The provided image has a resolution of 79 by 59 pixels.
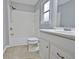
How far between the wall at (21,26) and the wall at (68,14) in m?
2.49

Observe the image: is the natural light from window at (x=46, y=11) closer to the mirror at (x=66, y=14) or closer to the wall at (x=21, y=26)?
the mirror at (x=66, y=14)

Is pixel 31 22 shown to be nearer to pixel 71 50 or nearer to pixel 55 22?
pixel 55 22

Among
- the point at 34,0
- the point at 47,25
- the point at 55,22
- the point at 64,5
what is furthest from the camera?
the point at 34,0

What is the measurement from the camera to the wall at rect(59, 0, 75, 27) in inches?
66.2

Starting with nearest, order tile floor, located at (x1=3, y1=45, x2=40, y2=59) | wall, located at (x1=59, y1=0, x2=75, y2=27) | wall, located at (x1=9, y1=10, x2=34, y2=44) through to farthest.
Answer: wall, located at (x1=59, y1=0, x2=75, y2=27) → tile floor, located at (x1=3, y1=45, x2=40, y2=59) → wall, located at (x1=9, y1=10, x2=34, y2=44)

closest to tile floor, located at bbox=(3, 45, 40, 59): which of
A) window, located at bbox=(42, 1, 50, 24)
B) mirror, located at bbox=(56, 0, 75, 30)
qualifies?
window, located at bbox=(42, 1, 50, 24)

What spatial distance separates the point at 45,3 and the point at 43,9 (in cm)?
18

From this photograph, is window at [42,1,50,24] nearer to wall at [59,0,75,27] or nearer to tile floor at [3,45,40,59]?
wall at [59,0,75,27]

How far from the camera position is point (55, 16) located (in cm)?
232

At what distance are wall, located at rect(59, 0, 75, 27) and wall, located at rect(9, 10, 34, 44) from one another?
8.18ft

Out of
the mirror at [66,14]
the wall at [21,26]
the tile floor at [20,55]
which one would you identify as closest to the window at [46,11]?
the mirror at [66,14]

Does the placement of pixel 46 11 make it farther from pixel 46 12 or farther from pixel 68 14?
pixel 68 14

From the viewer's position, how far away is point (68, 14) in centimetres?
184

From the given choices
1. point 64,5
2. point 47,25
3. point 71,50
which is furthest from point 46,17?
point 71,50
